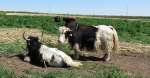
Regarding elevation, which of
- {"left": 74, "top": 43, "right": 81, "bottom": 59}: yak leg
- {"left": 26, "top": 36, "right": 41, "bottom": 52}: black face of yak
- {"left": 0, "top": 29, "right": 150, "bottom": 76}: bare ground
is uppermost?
{"left": 26, "top": 36, "right": 41, "bottom": 52}: black face of yak

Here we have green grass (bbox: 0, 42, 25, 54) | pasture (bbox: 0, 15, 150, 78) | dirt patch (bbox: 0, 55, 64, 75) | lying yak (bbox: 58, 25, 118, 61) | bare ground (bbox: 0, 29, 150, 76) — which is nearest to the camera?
pasture (bbox: 0, 15, 150, 78)

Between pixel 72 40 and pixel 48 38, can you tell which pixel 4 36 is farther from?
pixel 72 40

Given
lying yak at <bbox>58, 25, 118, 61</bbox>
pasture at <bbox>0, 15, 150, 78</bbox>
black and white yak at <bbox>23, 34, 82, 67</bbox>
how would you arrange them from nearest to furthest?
pasture at <bbox>0, 15, 150, 78</bbox>
black and white yak at <bbox>23, 34, 82, 67</bbox>
lying yak at <bbox>58, 25, 118, 61</bbox>

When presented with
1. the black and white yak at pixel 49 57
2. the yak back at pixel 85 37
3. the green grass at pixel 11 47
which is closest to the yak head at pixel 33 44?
the black and white yak at pixel 49 57

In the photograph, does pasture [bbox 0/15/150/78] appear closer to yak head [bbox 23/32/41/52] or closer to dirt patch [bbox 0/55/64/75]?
dirt patch [bbox 0/55/64/75]

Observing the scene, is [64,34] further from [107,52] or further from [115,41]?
[115,41]

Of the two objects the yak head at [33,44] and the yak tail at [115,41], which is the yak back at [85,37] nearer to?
the yak tail at [115,41]

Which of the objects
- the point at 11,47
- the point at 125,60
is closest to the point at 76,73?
the point at 125,60

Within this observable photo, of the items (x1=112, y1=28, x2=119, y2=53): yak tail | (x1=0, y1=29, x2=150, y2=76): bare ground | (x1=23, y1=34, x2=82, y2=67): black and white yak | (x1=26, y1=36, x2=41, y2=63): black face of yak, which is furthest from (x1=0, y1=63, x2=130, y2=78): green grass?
(x1=112, y1=28, x2=119, y2=53): yak tail

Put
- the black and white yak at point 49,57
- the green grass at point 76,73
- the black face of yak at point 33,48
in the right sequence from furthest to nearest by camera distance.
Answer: the black face of yak at point 33,48, the black and white yak at point 49,57, the green grass at point 76,73

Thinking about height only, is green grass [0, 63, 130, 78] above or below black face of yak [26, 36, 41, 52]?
below

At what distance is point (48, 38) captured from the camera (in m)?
20.1

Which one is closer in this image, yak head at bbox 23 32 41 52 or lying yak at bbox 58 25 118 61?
yak head at bbox 23 32 41 52

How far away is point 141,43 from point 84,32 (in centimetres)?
490
